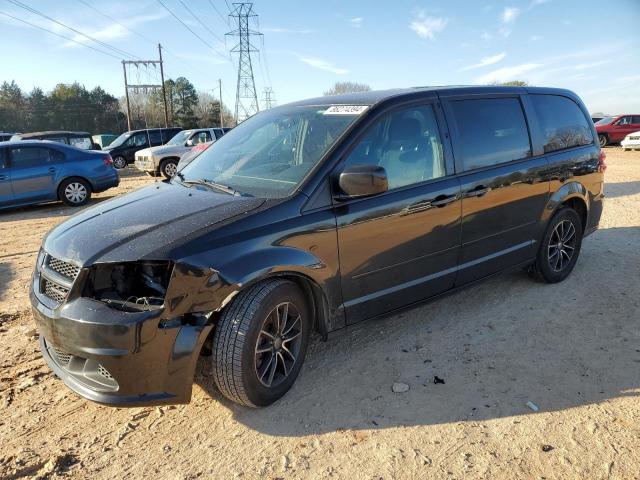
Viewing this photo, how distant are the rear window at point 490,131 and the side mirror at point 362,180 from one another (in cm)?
115

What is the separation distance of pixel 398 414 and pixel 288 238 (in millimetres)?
1246

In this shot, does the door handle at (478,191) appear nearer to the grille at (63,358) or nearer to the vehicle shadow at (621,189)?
the grille at (63,358)

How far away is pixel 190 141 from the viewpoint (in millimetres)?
17516

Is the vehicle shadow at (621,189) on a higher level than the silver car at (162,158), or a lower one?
lower

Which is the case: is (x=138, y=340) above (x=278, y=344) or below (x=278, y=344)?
above

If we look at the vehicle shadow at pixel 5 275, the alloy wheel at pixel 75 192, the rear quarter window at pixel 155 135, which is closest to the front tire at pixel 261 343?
the vehicle shadow at pixel 5 275

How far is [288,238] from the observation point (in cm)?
284

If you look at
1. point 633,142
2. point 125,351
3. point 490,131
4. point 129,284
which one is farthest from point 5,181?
point 633,142

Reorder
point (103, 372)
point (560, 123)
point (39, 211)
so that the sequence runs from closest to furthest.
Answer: point (103, 372) < point (560, 123) < point (39, 211)

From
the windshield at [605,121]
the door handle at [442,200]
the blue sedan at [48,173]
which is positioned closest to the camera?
the door handle at [442,200]

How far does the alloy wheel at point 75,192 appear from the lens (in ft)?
35.8

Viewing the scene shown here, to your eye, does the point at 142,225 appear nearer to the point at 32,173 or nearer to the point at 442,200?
the point at 442,200

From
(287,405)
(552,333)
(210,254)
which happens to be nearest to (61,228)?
(210,254)

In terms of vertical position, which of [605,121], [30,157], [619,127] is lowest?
[30,157]
